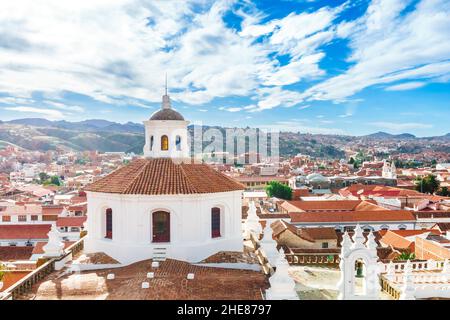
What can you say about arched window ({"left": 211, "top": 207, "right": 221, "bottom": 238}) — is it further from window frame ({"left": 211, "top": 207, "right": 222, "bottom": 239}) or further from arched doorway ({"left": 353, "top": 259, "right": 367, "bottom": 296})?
arched doorway ({"left": 353, "top": 259, "right": 367, "bottom": 296})

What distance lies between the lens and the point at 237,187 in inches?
629

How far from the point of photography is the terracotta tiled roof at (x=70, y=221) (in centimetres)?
4134

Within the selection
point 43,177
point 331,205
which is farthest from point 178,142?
point 43,177

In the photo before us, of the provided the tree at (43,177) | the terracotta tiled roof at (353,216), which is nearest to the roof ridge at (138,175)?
the terracotta tiled roof at (353,216)

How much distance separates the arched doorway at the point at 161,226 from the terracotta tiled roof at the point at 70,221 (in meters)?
28.9

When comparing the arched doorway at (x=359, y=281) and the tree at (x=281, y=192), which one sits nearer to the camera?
the arched doorway at (x=359, y=281)

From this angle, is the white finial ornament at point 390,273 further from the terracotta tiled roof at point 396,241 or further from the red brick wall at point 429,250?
the terracotta tiled roof at point 396,241

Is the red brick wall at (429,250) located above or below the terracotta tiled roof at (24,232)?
above

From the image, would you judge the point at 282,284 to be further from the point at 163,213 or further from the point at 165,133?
the point at 165,133

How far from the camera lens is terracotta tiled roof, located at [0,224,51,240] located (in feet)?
129

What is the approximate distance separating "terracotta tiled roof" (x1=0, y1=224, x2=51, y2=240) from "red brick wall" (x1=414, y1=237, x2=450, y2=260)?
3264 centimetres

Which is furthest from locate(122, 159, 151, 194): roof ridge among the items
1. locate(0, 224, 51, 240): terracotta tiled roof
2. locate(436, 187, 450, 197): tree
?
locate(436, 187, 450, 197): tree

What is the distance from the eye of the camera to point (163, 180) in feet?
49.8

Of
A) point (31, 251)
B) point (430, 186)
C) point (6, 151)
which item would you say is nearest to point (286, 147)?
point (430, 186)
